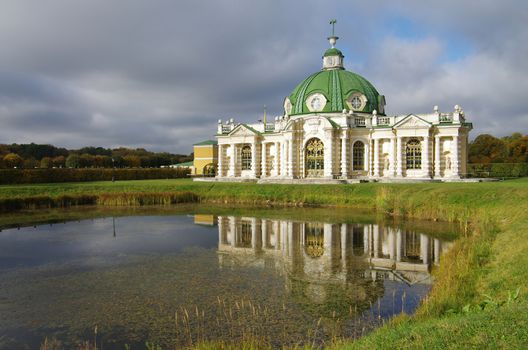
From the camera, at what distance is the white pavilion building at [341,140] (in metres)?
42.7

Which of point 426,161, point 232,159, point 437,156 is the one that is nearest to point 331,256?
point 426,161

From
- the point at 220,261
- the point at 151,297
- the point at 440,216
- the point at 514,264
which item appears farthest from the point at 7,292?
the point at 440,216

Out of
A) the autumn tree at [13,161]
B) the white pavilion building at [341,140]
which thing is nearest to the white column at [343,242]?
the white pavilion building at [341,140]

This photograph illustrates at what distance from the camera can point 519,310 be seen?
6.98 m

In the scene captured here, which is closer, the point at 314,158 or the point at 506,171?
the point at 314,158

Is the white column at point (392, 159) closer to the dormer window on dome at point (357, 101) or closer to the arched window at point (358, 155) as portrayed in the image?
the arched window at point (358, 155)

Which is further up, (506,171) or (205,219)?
(506,171)

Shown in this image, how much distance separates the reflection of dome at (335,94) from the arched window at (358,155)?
13.6 feet

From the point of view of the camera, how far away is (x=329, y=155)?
4525 centimetres

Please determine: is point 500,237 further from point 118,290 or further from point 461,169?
point 461,169

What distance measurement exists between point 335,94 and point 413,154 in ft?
35.0

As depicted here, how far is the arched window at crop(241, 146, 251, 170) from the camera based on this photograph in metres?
53.3

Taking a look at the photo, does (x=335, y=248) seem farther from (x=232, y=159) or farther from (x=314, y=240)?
(x=232, y=159)

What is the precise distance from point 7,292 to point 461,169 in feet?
131
